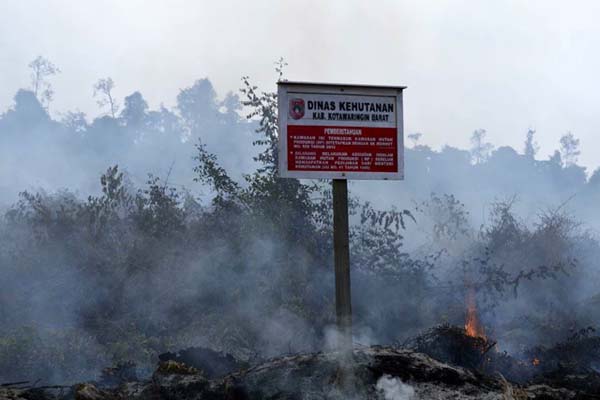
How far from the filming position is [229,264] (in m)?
10.5

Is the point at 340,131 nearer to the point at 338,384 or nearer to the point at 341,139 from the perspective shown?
the point at 341,139

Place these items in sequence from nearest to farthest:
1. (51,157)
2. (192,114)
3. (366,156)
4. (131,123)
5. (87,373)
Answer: (366,156) < (87,373) < (51,157) < (131,123) < (192,114)

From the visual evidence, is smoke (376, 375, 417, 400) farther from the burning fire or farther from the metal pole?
the burning fire

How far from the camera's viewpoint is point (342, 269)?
5246mm

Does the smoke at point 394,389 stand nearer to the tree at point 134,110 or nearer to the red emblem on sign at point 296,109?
the red emblem on sign at point 296,109

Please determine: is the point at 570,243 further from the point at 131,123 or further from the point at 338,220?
the point at 131,123

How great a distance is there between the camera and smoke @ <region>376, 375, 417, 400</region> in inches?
204

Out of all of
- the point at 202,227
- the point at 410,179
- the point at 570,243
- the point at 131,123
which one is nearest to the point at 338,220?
the point at 202,227

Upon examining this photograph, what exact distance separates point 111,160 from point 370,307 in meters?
32.1

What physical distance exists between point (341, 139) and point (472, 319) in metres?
5.78

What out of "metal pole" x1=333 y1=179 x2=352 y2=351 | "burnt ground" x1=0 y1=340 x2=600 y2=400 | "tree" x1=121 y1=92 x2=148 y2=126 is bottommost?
"burnt ground" x1=0 y1=340 x2=600 y2=400

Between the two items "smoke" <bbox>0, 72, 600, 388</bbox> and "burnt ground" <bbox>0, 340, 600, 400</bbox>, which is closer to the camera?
"burnt ground" <bbox>0, 340, 600, 400</bbox>

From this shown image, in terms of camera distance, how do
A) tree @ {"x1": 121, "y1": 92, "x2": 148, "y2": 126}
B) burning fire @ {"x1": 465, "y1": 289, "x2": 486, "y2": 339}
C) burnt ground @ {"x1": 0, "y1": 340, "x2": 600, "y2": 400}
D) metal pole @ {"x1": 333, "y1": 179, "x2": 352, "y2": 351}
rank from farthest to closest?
tree @ {"x1": 121, "y1": 92, "x2": 148, "y2": 126} → burning fire @ {"x1": 465, "y1": 289, "x2": 486, "y2": 339} → burnt ground @ {"x1": 0, "y1": 340, "x2": 600, "y2": 400} → metal pole @ {"x1": 333, "y1": 179, "x2": 352, "y2": 351}

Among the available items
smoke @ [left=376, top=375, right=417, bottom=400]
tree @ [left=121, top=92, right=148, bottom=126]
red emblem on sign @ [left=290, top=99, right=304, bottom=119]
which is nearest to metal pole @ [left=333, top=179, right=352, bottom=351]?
smoke @ [left=376, top=375, right=417, bottom=400]
